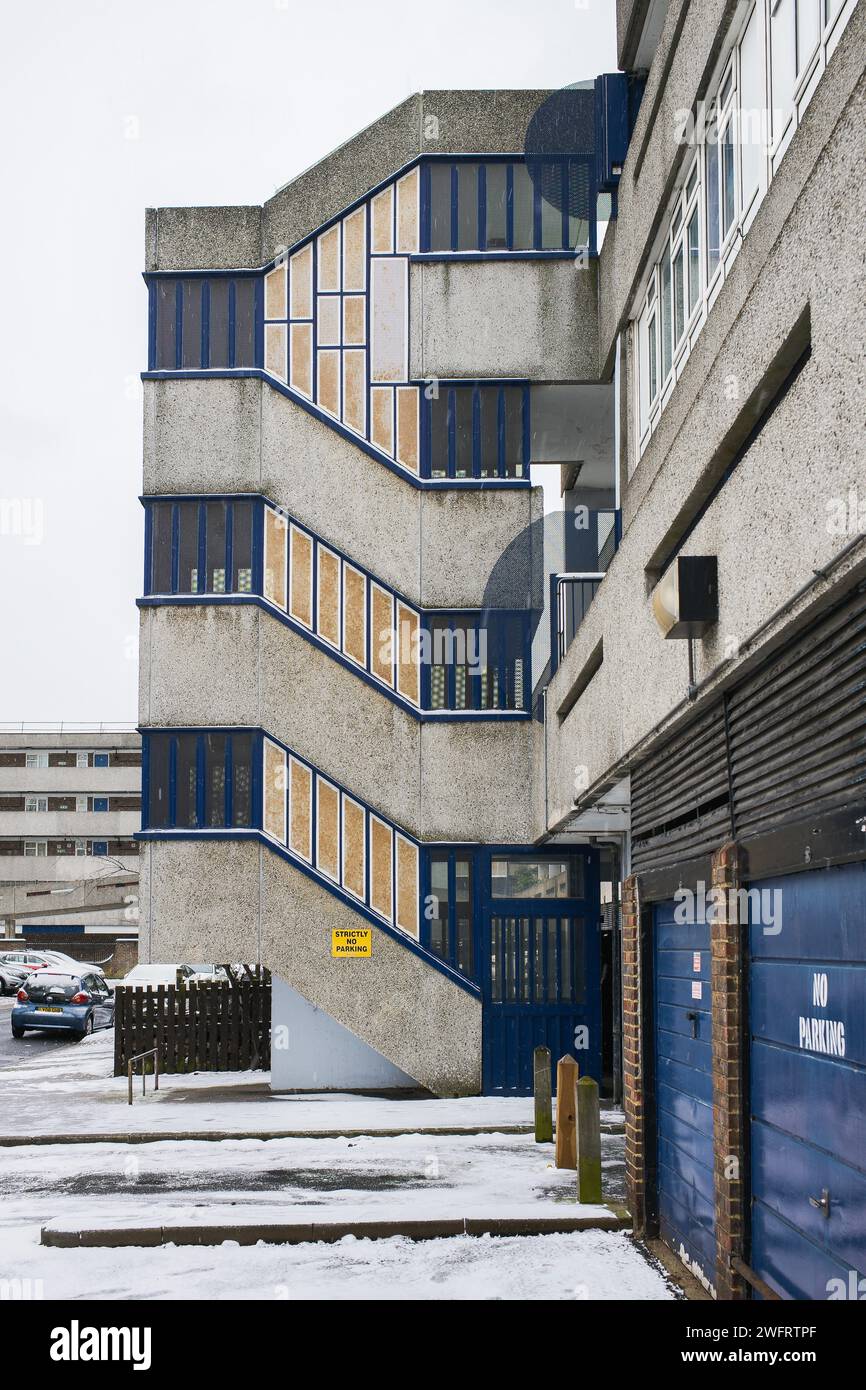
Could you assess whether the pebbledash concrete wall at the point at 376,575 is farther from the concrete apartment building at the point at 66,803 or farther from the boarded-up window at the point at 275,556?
the concrete apartment building at the point at 66,803

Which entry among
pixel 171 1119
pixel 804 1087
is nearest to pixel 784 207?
pixel 804 1087

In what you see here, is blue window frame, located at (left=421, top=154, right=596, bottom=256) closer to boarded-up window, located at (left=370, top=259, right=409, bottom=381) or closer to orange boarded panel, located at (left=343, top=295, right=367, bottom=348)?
boarded-up window, located at (left=370, top=259, right=409, bottom=381)

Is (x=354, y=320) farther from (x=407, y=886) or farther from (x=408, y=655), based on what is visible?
(x=407, y=886)

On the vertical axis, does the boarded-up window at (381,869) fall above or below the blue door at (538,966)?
above

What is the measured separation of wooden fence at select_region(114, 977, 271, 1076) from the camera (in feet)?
61.7

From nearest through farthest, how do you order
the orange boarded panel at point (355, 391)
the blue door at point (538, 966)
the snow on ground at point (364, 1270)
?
the snow on ground at point (364, 1270)
the blue door at point (538, 966)
the orange boarded panel at point (355, 391)

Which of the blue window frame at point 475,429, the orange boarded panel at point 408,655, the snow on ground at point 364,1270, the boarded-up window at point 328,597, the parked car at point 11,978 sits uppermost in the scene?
the blue window frame at point 475,429

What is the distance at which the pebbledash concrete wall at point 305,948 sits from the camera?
1667 centimetres

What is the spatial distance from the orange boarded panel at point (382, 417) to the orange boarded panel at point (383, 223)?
6.31ft

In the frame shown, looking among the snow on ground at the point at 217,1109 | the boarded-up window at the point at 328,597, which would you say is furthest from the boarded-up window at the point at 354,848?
the snow on ground at the point at 217,1109

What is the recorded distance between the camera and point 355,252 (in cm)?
1794

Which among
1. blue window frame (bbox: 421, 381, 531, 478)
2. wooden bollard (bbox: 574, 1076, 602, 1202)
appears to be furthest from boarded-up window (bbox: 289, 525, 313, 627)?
wooden bollard (bbox: 574, 1076, 602, 1202)

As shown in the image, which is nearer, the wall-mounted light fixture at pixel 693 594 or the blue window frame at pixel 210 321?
the wall-mounted light fixture at pixel 693 594

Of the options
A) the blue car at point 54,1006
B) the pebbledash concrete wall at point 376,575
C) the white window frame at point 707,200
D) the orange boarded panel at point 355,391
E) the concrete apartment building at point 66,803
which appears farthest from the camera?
the concrete apartment building at point 66,803
